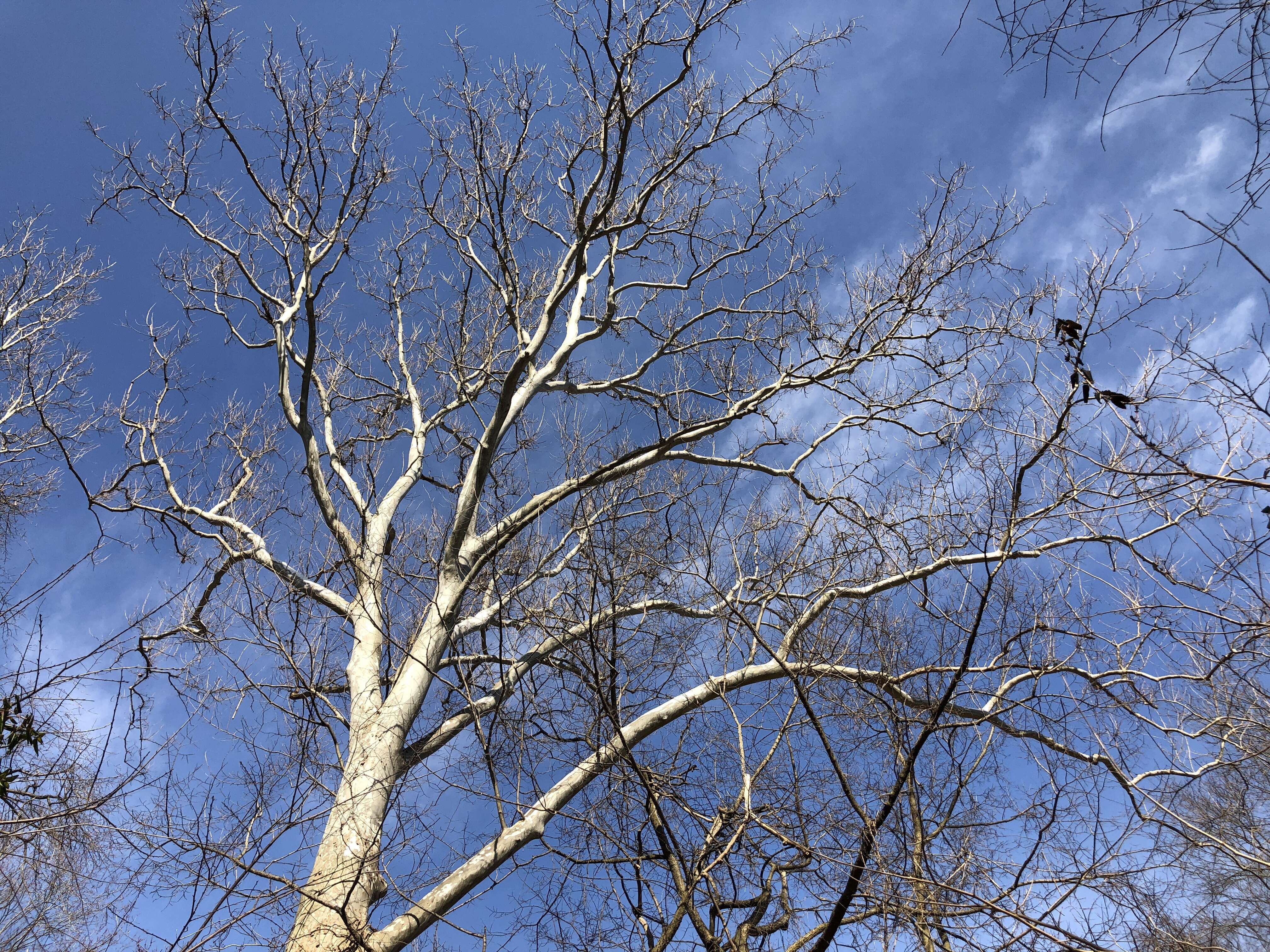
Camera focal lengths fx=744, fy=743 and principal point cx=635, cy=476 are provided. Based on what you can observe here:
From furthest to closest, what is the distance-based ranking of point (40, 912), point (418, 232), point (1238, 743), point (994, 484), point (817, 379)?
point (418, 232) → point (817, 379) → point (40, 912) → point (1238, 743) → point (994, 484)

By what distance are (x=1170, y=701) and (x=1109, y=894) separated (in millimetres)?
1026

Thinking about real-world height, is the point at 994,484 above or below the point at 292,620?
below

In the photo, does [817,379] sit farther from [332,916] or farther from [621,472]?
[332,916]

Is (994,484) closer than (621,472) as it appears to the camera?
Yes

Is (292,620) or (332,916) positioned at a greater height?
(292,620)

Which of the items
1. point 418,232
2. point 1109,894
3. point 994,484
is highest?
point 418,232

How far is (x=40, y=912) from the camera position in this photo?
23.9 feet

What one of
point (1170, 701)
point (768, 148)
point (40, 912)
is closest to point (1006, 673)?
point (1170, 701)

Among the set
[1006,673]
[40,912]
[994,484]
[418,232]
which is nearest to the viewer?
[994,484]

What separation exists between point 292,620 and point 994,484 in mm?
3768

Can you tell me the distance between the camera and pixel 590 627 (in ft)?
10.2

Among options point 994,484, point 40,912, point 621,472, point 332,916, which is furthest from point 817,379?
point 40,912

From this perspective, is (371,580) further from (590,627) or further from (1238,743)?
(1238,743)

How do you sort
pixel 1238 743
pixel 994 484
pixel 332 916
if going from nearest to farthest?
pixel 994 484 → pixel 1238 743 → pixel 332 916
